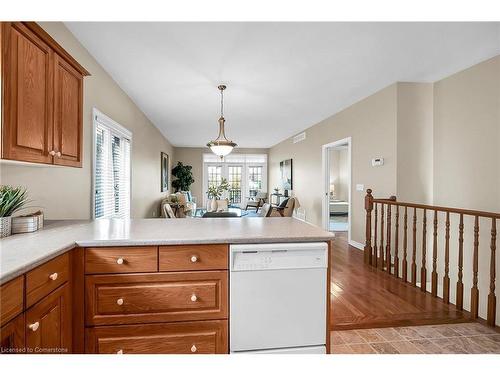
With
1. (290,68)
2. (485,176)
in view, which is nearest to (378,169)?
(485,176)

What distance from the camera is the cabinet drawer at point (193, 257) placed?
4.83 ft

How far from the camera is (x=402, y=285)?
9.71ft

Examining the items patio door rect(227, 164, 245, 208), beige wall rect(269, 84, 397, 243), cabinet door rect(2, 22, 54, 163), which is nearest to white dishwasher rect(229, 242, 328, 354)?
cabinet door rect(2, 22, 54, 163)

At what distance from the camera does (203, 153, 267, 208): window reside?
10.7m

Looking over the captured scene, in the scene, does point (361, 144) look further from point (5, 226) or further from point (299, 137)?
point (5, 226)

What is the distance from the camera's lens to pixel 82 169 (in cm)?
262

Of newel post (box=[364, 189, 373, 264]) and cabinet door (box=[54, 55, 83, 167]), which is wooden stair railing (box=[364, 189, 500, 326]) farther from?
cabinet door (box=[54, 55, 83, 167])

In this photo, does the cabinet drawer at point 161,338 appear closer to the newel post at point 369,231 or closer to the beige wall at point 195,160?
the newel post at point 369,231

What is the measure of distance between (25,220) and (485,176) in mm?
4444

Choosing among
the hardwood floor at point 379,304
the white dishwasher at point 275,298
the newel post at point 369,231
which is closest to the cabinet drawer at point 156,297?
the white dishwasher at point 275,298

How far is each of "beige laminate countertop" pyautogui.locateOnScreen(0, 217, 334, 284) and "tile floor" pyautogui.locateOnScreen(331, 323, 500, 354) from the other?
920 mm

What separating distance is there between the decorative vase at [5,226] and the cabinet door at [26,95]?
0.38m

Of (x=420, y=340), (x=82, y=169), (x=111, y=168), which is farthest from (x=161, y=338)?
(x=111, y=168)
